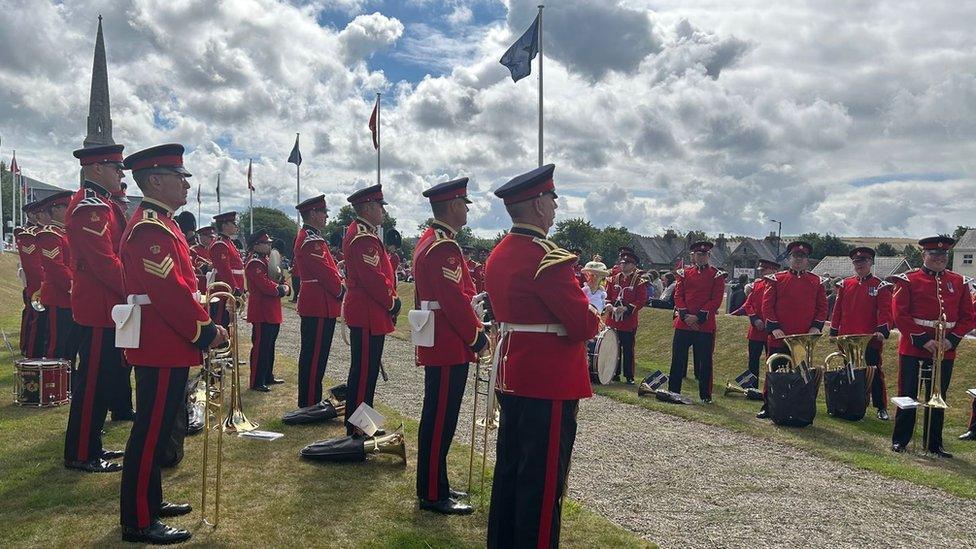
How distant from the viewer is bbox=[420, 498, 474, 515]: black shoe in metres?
5.21

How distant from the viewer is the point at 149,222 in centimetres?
441

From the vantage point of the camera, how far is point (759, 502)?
19.6ft

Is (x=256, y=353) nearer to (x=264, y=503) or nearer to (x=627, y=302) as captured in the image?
(x=264, y=503)

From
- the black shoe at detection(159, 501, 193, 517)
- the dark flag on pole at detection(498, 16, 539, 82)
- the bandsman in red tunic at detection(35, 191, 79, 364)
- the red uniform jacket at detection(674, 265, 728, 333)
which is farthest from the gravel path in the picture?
the dark flag on pole at detection(498, 16, 539, 82)

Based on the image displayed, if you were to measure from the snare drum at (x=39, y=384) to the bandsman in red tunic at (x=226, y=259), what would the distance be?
3.09m

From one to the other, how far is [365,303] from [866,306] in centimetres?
784

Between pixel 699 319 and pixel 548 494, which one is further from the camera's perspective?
pixel 699 319

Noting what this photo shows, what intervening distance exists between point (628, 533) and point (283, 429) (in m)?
4.26

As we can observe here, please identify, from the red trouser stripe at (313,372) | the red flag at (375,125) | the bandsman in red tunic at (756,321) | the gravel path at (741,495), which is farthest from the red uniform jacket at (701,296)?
the red flag at (375,125)

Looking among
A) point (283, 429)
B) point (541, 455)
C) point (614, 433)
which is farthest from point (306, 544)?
point (614, 433)

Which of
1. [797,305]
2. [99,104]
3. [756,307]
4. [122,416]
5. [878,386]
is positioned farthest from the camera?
[99,104]

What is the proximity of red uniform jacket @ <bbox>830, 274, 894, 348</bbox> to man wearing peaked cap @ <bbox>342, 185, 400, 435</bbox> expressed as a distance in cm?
751

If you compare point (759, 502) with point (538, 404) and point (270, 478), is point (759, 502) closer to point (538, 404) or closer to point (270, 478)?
point (538, 404)

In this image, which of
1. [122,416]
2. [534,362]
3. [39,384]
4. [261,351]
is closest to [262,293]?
[261,351]
